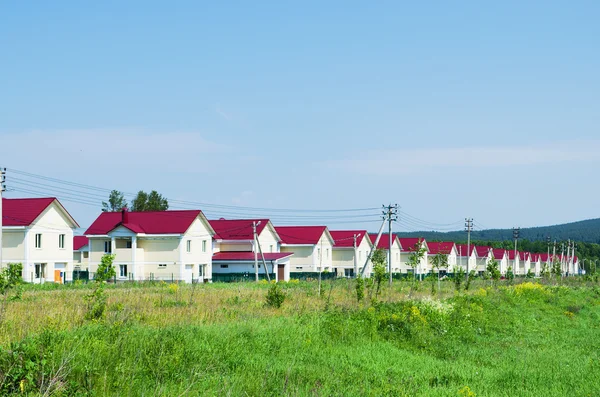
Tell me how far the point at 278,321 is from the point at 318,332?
1.37 m

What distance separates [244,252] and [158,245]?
1048cm

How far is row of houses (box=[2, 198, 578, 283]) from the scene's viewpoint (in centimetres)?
4744

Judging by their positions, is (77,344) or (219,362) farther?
(219,362)

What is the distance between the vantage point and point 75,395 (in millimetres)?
8766

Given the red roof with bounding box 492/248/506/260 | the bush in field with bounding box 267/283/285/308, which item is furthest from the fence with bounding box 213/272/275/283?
the red roof with bounding box 492/248/506/260

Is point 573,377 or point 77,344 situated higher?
point 77,344

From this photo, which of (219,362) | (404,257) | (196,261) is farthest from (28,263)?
(404,257)

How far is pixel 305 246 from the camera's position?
7050cm

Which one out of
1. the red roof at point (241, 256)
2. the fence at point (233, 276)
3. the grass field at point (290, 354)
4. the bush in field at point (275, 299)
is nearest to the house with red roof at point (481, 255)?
the red roof at point (241, 256)

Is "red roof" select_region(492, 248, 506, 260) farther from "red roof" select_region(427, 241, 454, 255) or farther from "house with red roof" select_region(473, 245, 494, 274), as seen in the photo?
"red roof" select_region(427, 241, 454, 255)

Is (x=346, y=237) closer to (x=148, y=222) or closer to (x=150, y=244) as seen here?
(x=148, y=222)

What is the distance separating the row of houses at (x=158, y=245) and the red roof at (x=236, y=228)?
10cm

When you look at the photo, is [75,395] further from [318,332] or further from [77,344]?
[318,332]

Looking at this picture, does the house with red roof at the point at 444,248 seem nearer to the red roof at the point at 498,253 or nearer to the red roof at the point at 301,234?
the red roof at the point at 498,253
